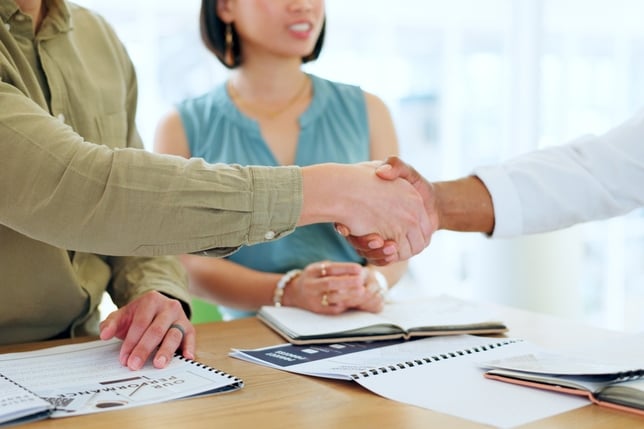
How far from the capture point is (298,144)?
81.4 inches

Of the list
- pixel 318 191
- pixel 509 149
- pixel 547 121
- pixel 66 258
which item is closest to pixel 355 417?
pixel 318 191

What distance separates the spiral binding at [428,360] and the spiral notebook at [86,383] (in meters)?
0.17

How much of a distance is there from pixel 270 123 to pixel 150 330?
0.96 metres

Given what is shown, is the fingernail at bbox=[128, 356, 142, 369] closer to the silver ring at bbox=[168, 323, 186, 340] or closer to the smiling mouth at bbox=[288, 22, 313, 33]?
the silver ring at bbox=[168, 323, 186, 340]

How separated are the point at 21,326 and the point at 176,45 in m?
1.95

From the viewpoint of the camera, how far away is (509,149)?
12.0ft

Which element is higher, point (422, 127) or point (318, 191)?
point (422, 127)

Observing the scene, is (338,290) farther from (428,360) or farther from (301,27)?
(301,27)

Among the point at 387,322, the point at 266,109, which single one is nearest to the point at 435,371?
the point at 387,322

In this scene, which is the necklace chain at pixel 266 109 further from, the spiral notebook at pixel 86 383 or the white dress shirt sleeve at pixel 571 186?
the spiral notebook at pixel 86 383

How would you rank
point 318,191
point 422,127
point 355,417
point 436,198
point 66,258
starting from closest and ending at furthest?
point 355,417 → point 318,191 → point 66,258 → point 436,198 → point 422,127

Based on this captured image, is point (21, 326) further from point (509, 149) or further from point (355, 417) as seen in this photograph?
point (509, 149)

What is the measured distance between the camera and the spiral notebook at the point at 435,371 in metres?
0.97

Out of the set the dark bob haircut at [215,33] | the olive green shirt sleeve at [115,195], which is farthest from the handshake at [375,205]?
the dark bob haircut at [215,33]
